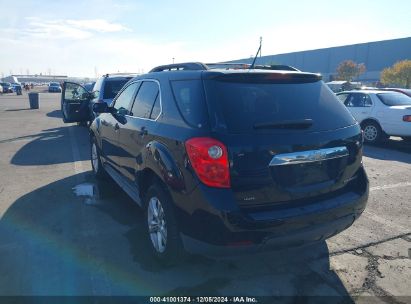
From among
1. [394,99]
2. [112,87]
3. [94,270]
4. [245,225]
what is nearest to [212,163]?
[245,225]

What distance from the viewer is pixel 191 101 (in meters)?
2.75

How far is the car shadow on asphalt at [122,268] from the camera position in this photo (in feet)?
9.39

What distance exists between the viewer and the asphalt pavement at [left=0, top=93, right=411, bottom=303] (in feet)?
9.41

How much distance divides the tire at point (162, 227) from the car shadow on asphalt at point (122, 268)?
16cm

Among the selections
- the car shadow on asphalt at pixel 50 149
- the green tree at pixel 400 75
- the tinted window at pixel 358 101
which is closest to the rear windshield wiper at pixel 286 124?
the car shadow on asphalt at pixel 50 149

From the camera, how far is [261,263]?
328 cm

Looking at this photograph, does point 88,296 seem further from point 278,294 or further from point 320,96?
point 320,96

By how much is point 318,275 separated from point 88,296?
81.8 inches

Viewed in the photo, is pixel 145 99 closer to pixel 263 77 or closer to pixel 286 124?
pixel 263 77

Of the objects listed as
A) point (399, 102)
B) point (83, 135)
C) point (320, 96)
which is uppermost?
point (320, 96)

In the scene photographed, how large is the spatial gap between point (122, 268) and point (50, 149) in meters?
6.50

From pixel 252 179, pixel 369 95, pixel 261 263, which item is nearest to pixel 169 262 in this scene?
pixel 261 263

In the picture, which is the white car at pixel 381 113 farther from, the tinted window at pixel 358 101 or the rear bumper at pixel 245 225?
the rear bumper at pixel 245 225

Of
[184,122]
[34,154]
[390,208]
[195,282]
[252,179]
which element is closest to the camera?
[252,179]
